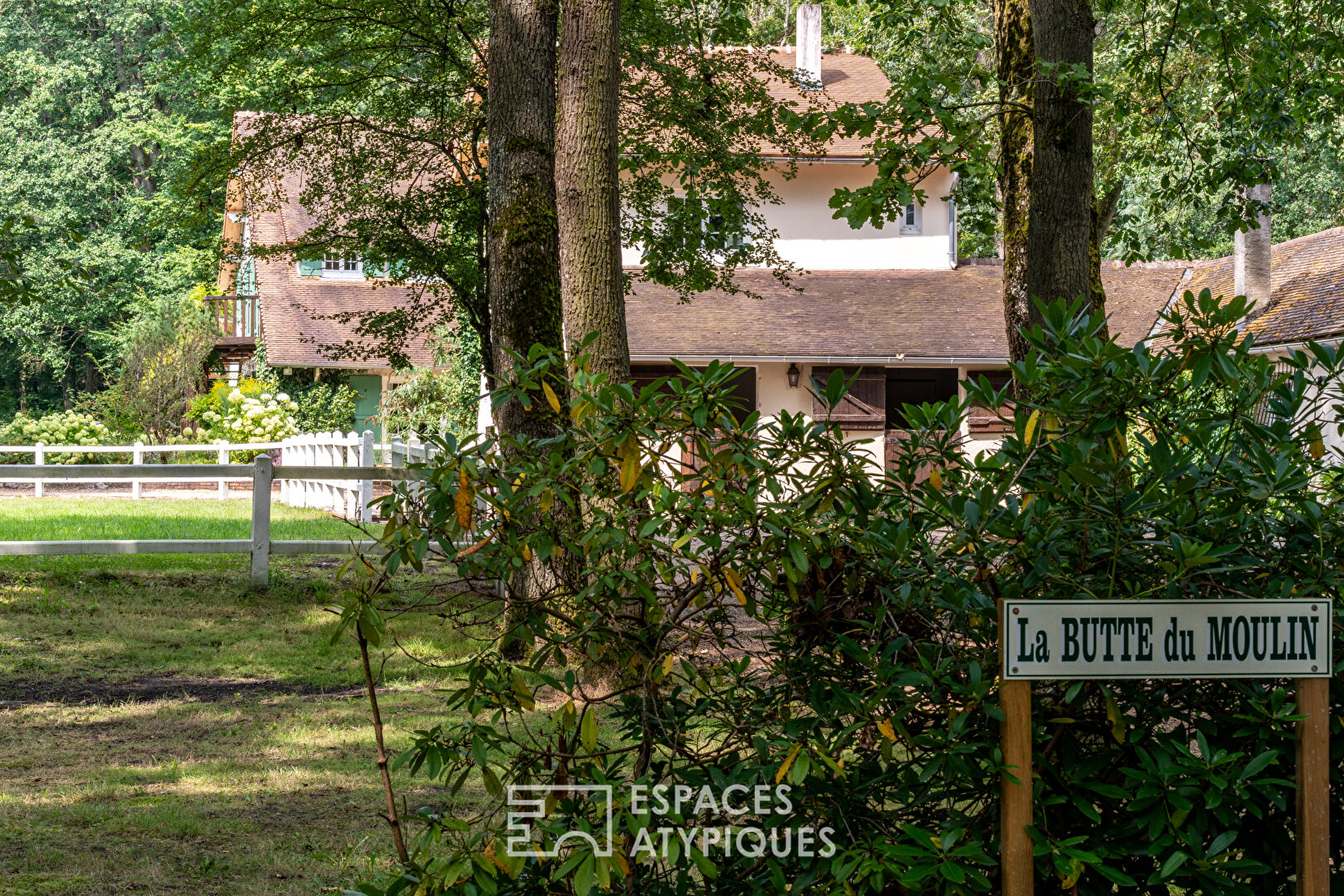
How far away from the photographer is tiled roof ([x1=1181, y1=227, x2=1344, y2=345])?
2369 cm

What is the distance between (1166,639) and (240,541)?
10803 millimetres

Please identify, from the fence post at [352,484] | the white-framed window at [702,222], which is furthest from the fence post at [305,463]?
the white-framed window at [702,222]

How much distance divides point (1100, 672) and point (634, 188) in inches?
460

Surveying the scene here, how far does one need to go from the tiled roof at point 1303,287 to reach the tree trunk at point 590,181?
17316mm

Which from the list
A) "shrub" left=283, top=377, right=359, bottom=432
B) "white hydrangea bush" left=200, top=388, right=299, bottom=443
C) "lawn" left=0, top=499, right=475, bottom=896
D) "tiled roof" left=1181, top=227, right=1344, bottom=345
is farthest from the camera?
"shrub" left=283, top=377, right=359, bottom=432

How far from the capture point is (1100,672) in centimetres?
284

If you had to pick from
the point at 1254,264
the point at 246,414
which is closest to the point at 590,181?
the point at 1254,264

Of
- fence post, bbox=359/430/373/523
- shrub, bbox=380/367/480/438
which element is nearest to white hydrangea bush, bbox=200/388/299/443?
shrub, bbox=380/367/480/438

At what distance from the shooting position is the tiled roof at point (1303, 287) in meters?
23.7

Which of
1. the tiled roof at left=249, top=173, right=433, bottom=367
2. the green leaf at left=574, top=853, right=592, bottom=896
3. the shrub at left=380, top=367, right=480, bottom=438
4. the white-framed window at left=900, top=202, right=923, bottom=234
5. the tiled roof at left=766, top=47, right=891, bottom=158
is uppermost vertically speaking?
the tiled roof at left=766, top=47, right=891, bottom=158

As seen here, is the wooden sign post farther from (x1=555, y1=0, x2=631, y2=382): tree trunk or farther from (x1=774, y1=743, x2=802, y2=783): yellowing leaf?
(x1=555, y1=0, x2=631, y2=382): tree trunk

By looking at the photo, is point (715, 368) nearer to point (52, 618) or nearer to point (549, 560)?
point (549, 560)

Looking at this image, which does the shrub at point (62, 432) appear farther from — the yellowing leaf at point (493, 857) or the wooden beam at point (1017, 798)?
the wooden beam at point (1017, 798)

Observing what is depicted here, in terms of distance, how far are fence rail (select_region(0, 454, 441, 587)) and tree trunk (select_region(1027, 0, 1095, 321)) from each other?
6.06 metres
